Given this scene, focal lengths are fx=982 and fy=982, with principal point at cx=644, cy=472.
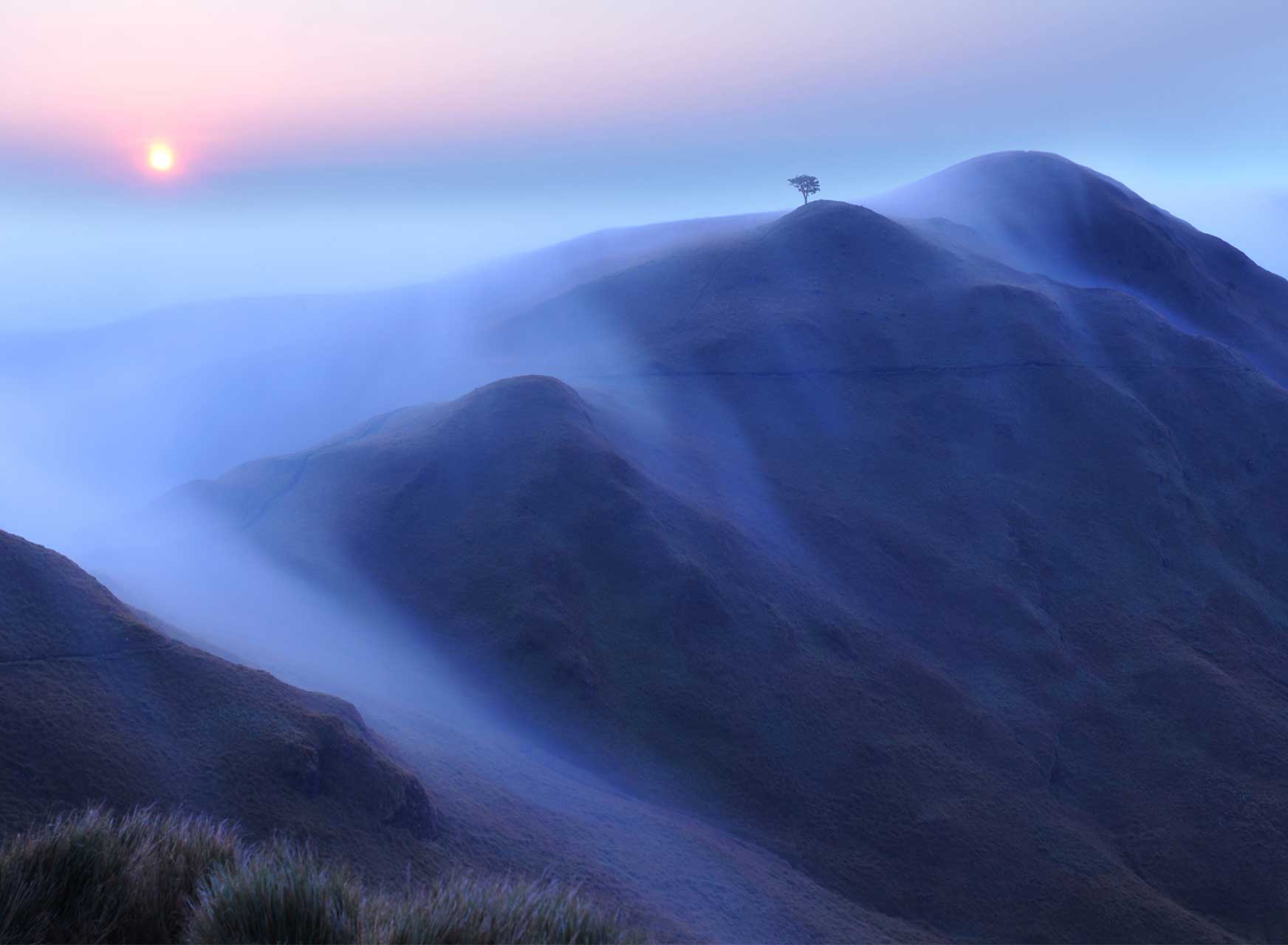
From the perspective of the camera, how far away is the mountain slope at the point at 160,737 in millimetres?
7988

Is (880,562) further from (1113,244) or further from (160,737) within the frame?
(1113,244)

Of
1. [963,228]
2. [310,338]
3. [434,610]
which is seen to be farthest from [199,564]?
[310,338]

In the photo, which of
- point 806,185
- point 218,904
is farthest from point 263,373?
point 218,904

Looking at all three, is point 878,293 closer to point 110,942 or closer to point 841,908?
point 841,908

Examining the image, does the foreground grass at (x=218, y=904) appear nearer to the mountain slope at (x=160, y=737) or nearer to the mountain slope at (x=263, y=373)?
the mountain slope at (x=160, y=737)

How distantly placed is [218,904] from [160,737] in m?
4.26

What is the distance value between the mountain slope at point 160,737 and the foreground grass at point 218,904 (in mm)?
2212

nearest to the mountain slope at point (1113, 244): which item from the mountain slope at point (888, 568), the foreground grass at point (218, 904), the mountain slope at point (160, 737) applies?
the mountain slope at point (888, 568)

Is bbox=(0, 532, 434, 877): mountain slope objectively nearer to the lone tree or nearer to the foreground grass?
the foreground grass

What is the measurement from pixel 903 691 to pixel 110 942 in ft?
51.3

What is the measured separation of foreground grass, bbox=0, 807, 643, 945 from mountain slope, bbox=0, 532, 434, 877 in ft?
7.26

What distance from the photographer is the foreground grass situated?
4.97m

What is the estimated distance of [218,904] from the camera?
5.07 m

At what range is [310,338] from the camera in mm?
63875
